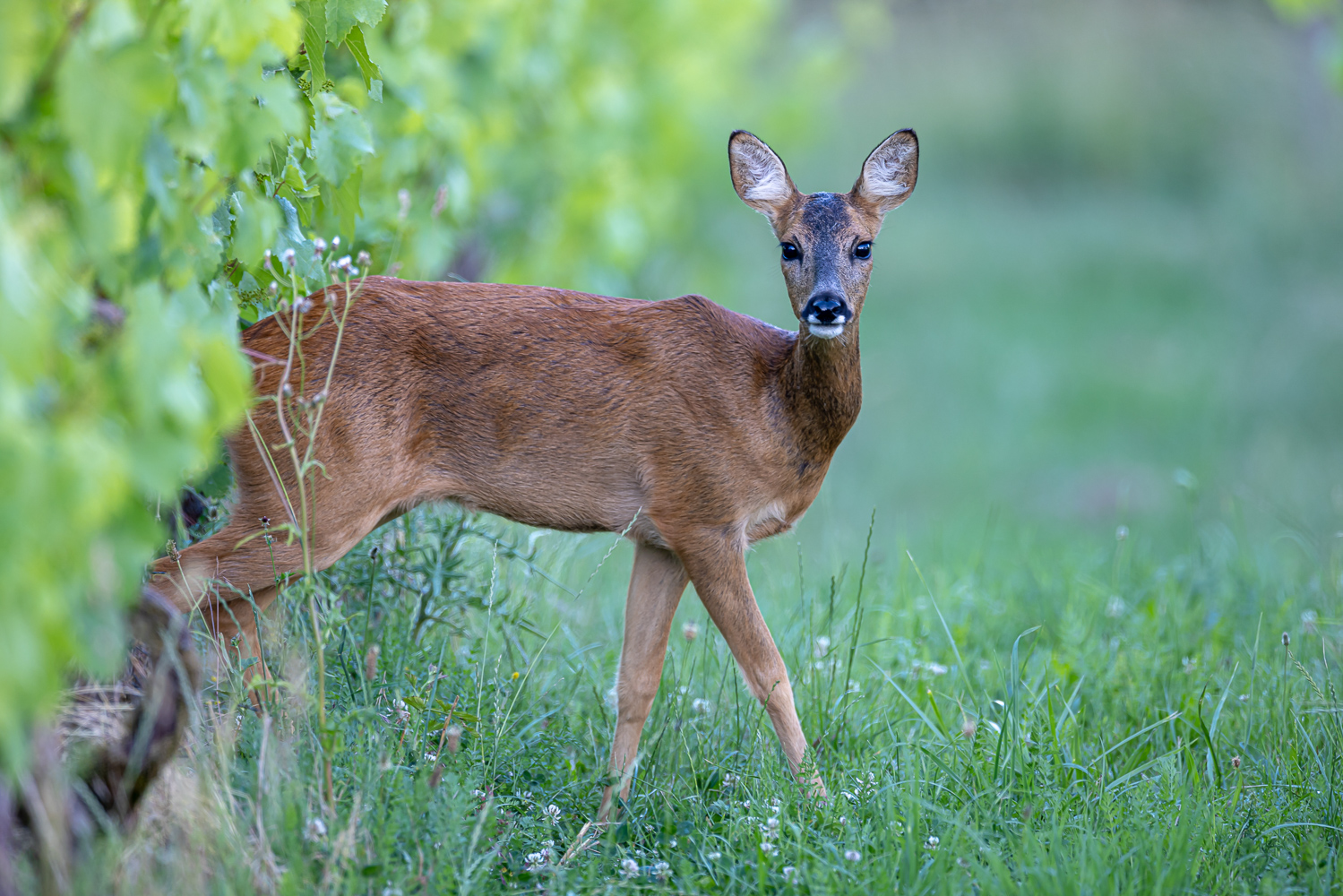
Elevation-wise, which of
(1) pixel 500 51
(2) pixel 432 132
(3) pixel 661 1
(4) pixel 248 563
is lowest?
(4) pixel 248 563

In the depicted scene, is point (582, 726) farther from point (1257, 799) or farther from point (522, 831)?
point (1257, 799)

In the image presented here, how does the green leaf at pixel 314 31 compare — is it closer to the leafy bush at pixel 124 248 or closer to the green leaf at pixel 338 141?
the leafy bush at pixel 124 248

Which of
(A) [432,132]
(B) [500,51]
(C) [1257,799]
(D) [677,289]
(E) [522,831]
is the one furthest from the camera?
(D) [677,289]

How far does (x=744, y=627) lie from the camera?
4.05m

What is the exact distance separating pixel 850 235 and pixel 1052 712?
68.1 inches

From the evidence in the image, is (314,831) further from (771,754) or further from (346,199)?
(346,199)

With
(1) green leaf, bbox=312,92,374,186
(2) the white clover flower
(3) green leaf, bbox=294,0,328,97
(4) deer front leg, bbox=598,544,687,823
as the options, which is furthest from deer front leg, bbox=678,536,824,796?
(3) green leaf, bbox=294,0,328,97

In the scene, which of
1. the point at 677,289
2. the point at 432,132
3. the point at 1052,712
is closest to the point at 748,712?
the point at 1052,712

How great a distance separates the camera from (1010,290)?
61.7ft

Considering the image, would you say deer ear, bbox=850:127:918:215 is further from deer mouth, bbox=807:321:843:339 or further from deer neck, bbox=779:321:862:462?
deer mouth, bbox=807:321:843:339

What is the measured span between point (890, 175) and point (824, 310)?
Answer: 797 millimetres

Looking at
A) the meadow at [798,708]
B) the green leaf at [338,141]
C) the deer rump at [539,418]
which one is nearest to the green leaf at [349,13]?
the green leaf at [338,141]

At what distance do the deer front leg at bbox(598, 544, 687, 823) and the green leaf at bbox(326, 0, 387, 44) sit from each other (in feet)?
6.48

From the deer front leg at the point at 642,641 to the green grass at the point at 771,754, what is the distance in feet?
0.28
